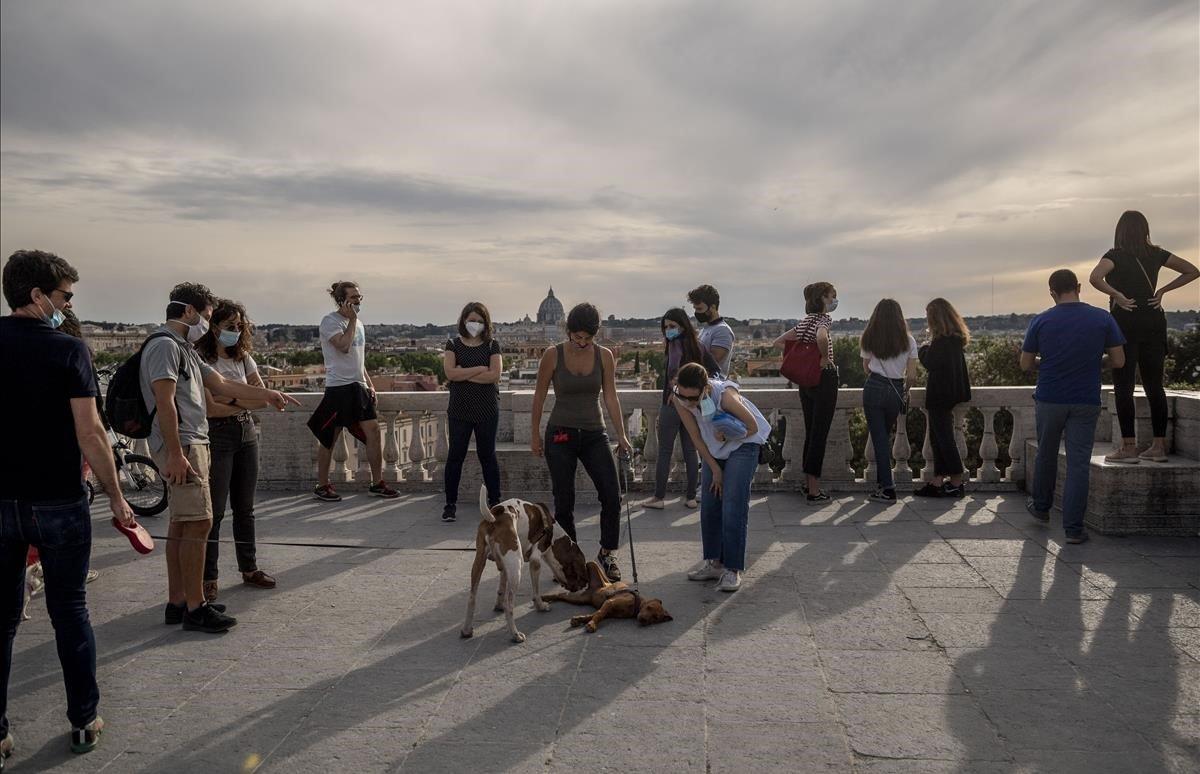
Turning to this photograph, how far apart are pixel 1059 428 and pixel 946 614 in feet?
7.76

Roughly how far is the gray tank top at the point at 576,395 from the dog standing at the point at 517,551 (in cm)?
73

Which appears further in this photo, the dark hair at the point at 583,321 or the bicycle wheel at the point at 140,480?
the bicycle wheel at the point at 140,480

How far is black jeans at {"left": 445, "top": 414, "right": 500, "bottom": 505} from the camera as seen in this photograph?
291 inches

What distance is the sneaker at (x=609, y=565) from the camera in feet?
18.5

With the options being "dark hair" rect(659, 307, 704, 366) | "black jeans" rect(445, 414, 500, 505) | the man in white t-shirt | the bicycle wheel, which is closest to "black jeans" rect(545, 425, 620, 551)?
"dark hair" rect(659, 307, 704, 366)

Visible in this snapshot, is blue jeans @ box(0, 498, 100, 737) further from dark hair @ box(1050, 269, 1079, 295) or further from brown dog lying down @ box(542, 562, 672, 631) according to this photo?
dark hair @ box(1050, 269, 1079, 295)

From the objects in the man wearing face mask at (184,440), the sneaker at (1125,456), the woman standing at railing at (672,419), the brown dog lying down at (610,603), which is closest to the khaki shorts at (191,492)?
the man wearing face mask at (184,440)

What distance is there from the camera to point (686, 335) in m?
6.88

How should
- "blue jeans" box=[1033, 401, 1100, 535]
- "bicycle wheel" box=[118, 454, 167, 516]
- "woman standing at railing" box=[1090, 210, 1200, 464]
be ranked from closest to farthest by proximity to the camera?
"blue jeans" box=[1033, 401, 1100, 535] → "woman standing at railing" box=[1090, 210, 1200, 464] → "bicycle wheel" box=[118, 454, 167, 516]

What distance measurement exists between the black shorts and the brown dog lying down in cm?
360

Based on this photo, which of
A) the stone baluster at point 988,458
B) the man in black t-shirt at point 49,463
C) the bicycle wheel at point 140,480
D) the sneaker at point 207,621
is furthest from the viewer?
the bicycle wheel at point 140,480

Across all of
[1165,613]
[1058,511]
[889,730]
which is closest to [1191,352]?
[1058,511]

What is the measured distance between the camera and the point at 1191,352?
3516 centimetres

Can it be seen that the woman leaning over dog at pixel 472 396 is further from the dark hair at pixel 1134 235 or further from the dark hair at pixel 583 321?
the dark hair at pixel 1134 235
